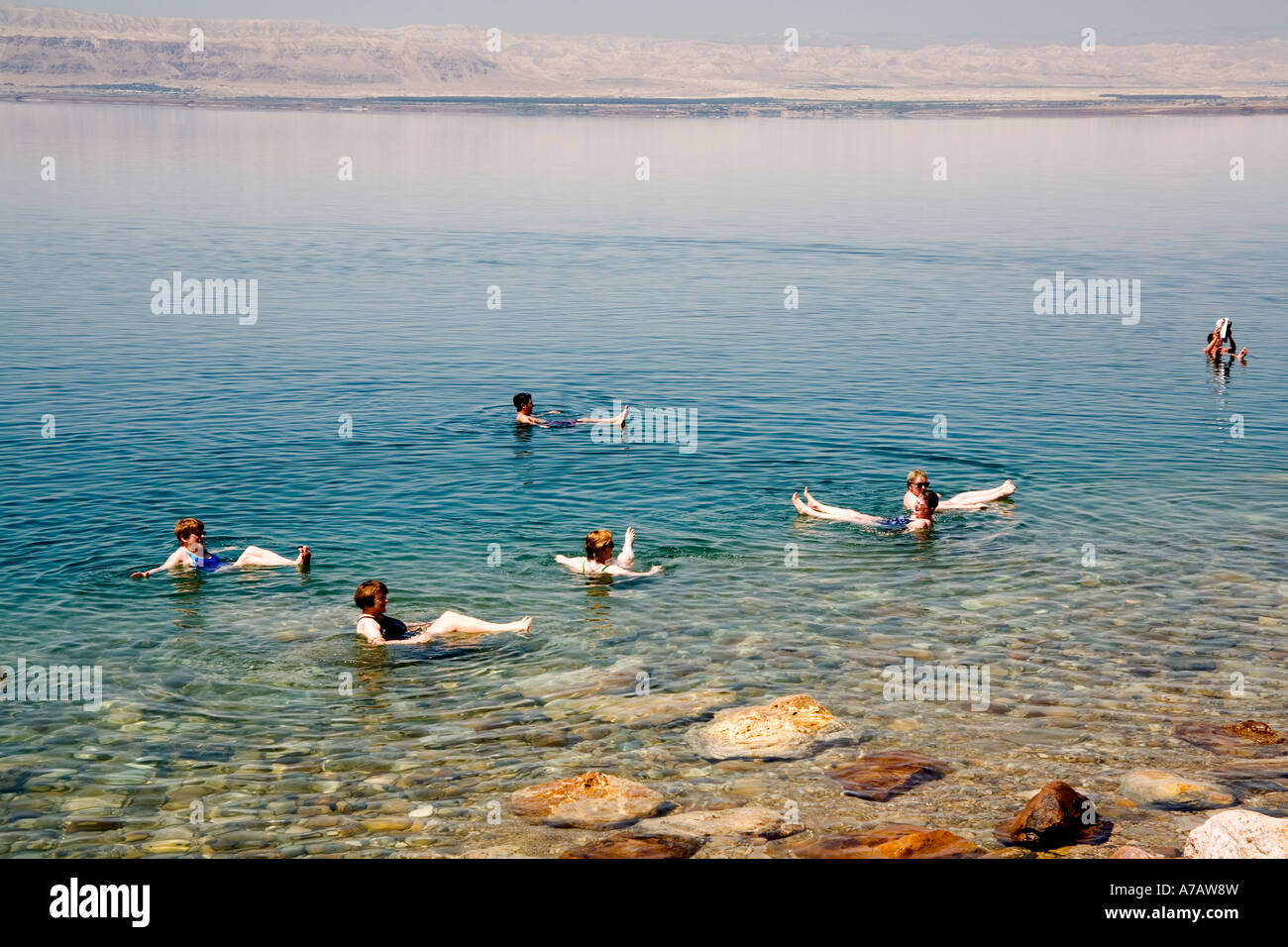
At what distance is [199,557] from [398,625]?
203 inches

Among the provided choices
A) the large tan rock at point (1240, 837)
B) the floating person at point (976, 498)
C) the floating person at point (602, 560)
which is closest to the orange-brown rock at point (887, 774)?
the large tan rock at point (1240, 837)

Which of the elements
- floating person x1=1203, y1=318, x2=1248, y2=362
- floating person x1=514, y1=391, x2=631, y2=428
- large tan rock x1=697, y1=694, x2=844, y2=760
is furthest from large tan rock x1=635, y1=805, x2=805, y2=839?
floating person x1=1203, y1=318, x2=1248, y2=362

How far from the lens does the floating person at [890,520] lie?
86.2ft

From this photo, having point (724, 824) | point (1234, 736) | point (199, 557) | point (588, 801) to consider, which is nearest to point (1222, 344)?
point (1234, 736)

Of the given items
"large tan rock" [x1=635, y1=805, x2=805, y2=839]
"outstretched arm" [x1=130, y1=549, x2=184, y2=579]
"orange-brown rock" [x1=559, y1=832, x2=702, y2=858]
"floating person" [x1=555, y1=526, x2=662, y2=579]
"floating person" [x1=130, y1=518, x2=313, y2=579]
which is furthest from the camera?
"floating person" [x1=555, y1=526, x2=662, y2=579]

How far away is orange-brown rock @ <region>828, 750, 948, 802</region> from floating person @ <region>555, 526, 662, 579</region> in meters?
8.08

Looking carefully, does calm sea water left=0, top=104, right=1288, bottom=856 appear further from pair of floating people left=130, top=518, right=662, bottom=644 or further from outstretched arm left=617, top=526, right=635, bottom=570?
outstretched arm left=617, top=526, right=635, bottom=570

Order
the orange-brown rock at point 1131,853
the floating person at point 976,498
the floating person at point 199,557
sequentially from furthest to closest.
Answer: the floating person at point 976,498
the floating person at point 199,557
the orange-brown rock at point 1131,853

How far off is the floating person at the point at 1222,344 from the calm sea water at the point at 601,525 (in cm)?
69

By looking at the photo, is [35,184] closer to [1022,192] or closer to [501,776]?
[1022,192]

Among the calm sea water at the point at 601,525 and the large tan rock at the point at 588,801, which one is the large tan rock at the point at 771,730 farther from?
the large tan rock at the point at 588,801

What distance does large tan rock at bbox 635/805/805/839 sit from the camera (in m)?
14.5

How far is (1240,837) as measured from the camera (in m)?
12.8

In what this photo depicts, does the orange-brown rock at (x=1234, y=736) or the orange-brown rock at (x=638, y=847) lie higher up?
the orange-brown rock at (x=1234, y=736)
